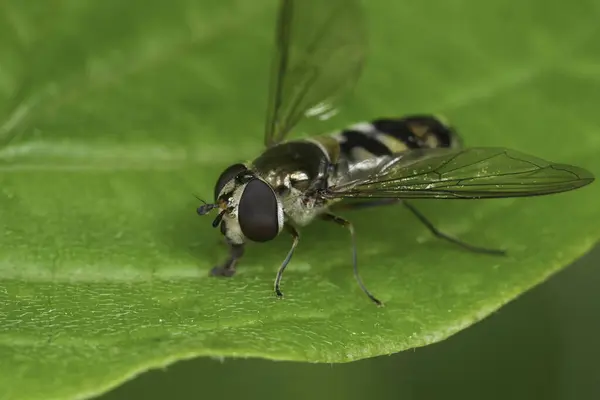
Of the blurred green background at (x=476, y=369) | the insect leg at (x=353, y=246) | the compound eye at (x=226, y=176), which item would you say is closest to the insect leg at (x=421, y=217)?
the insect leg at (x=353, y=246)

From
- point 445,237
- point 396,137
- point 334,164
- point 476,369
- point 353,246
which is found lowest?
point 476,369

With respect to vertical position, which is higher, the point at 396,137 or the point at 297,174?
the point at 396,137

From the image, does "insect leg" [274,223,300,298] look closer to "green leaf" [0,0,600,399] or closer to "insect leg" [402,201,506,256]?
"green leaf" [0,0,600,399]

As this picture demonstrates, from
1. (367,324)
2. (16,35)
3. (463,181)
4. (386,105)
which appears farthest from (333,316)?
(16,35)

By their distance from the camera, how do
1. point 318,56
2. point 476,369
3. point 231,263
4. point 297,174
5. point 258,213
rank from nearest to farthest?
point 231,263, point 258,213, point 297,174, point 318,56, point 476,369

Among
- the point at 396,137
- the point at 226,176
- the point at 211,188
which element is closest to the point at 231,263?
the point at 226,176

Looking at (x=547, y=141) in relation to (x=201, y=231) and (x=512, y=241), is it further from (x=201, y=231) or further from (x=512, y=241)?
(x=201, y=231)

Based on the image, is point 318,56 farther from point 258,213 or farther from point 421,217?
point 258,213
